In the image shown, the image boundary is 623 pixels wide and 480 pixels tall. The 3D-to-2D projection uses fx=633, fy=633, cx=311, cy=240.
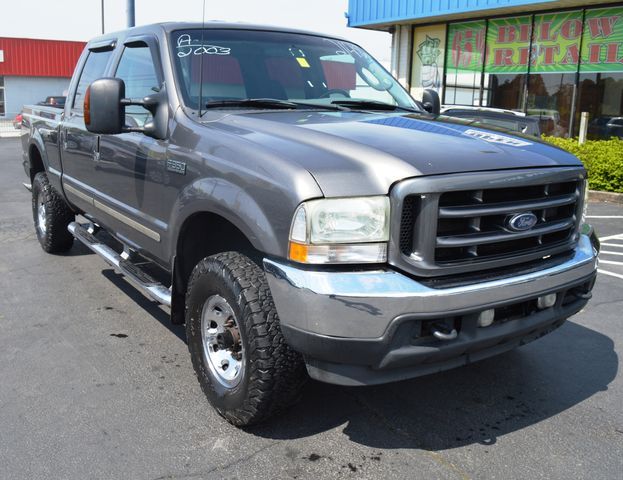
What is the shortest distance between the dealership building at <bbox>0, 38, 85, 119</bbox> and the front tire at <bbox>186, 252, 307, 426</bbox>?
46.9 m

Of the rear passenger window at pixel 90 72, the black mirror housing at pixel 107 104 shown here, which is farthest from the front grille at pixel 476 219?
the rear passenger window at pixel 90 72

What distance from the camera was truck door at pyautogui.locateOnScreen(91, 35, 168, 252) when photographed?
148 inches

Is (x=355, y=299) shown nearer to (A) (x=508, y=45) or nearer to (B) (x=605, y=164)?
(B) (x=605, y=164)

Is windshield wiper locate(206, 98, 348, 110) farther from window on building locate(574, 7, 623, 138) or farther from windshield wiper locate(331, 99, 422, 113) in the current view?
window on building locate(574, 7, 623, 138)

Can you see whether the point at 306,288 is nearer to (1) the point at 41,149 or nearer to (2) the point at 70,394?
(2) the point at 70,394

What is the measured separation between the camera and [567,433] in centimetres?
315

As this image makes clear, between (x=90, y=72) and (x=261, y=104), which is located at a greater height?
(x=90, y=72)

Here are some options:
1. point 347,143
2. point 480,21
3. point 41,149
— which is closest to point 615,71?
point 480,21

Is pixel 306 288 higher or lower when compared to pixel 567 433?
higher

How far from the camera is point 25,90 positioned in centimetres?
4628

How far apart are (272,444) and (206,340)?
63 centimetres

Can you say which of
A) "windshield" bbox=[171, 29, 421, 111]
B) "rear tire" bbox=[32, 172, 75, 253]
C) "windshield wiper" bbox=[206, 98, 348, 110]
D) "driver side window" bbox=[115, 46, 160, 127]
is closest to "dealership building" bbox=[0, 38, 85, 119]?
"rear tire" bbox=[32, 172, 75, 253]

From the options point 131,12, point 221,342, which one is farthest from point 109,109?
point 131,12

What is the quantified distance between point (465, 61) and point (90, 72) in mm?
13664
